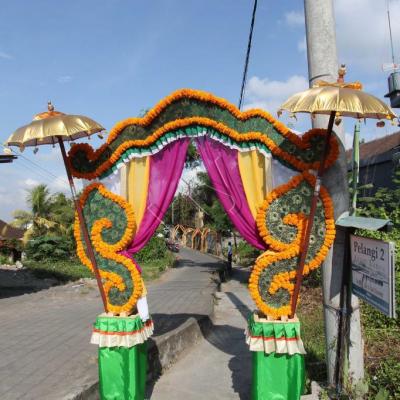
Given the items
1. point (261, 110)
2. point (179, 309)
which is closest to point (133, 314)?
point (261, 110)

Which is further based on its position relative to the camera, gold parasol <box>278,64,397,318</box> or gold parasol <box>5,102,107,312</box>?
gold parasol <box>5,102,107,312</box>

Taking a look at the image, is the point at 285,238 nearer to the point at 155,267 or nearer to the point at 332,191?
the point at 332,191

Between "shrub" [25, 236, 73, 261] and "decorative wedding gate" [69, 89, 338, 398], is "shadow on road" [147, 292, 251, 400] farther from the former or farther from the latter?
"shrub" [25, 236, 73, 261]

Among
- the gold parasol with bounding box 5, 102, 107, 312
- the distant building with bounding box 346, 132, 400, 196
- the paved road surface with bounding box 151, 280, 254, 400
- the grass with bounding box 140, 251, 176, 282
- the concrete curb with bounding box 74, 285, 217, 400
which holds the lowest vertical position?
the grass with bounding box 140, 251, 176, 282

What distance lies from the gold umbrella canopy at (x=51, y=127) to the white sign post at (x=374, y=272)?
9.17ft

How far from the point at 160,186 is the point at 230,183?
0.76 metres

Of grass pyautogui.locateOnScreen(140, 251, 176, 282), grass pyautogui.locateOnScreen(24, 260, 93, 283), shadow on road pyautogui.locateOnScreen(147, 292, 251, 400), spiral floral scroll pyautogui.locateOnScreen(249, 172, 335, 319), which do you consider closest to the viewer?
spiral floral scroll pyautogui.locateOnScreen(249, 172, 335, 319)

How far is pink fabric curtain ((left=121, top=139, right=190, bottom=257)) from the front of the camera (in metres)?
4.75

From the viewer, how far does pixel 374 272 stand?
377 centimetres

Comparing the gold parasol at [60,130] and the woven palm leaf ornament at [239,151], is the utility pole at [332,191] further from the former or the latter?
the gold parasol at [60,130]

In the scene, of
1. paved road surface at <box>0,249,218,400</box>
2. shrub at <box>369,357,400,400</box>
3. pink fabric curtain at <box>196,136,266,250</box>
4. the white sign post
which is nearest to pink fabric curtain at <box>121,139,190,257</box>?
pink fabric curtain at <box>196,136,266,250</box>

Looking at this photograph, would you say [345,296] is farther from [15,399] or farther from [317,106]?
[15,399]

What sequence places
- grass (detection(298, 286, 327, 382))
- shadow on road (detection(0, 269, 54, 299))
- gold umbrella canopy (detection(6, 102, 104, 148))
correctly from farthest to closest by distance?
shadow on road (detection(0, 269, 54, 299)) → grass (detection(298, 286, 327, 382)) → gold umbrella canopy (detection(6, 102, 104, 148))

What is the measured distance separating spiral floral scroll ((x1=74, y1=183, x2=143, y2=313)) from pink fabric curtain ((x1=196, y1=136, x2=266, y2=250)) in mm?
964
